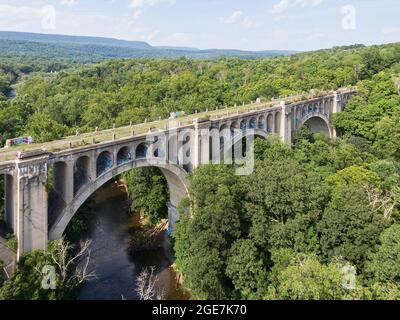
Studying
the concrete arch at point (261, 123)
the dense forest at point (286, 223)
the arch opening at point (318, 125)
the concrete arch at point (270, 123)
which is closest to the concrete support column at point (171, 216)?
the dense forest at point (286, 223)

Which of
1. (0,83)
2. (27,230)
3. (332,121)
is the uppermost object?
(0,83)

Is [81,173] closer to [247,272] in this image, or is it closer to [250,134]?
[247,272]

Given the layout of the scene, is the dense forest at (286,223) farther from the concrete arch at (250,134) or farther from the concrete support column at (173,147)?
the concrete support column at (173,147)

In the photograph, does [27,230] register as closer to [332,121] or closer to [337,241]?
[337,241]

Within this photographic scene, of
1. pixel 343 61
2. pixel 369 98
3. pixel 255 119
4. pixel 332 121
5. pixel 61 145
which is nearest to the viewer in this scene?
pixel 61 145

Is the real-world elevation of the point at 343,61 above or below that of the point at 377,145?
above

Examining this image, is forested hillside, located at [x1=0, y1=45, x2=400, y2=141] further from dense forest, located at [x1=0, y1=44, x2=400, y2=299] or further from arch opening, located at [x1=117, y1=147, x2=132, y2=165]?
arch opening, located at [x1=117, y1=147, x2=132, y2=165]
